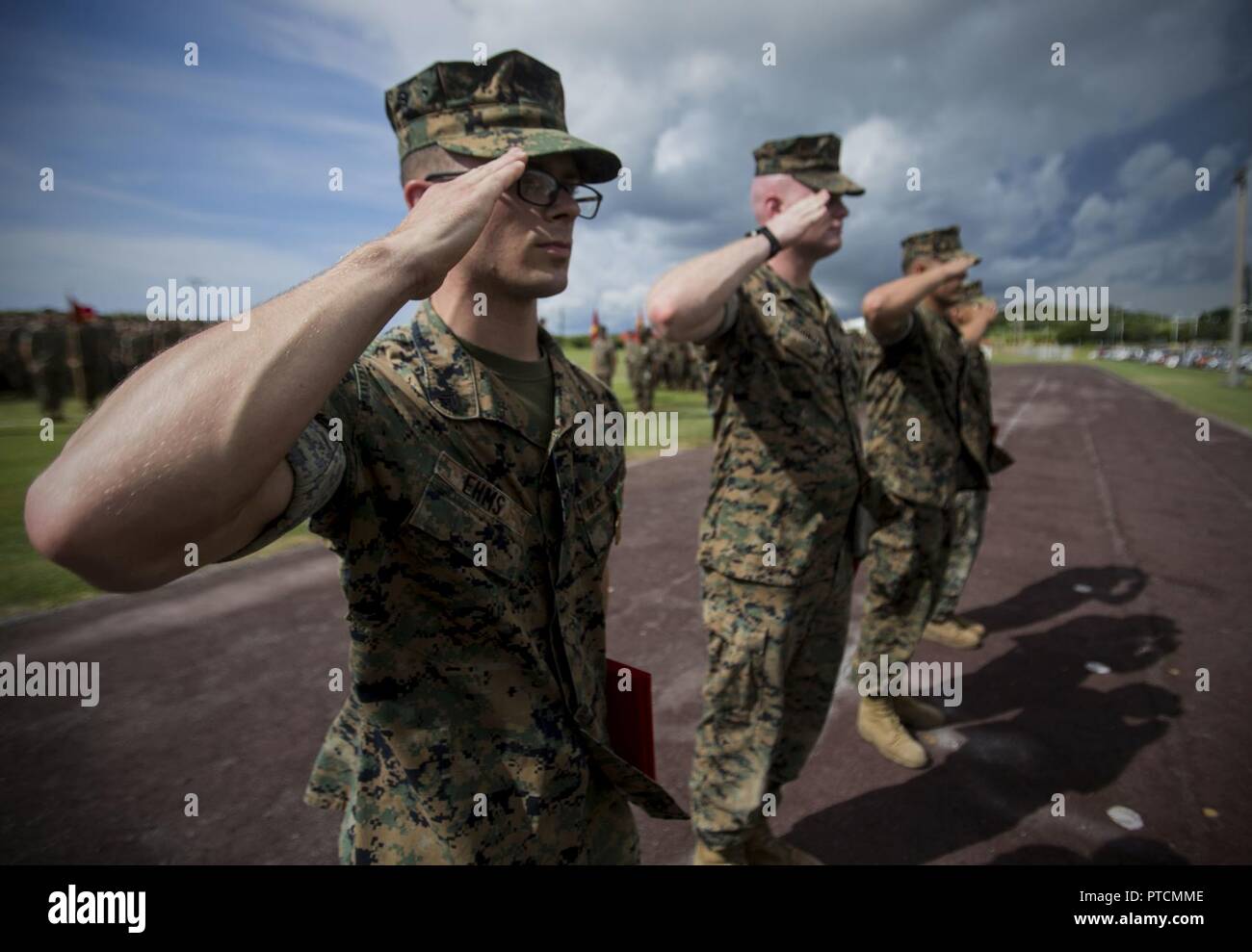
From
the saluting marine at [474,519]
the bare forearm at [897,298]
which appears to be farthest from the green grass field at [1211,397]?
the saluting marine at [474,519]

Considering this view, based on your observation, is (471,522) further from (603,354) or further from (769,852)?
(603,354)

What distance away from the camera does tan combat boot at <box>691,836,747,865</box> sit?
2.52 metres

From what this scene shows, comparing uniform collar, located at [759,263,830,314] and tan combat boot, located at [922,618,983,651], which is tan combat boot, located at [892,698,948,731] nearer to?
tan combat boot, located at [922,618,983,651]

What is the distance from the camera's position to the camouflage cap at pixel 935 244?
13.5ft

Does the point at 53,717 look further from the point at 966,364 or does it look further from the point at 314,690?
the point at 966,364

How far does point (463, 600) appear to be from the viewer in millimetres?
1392

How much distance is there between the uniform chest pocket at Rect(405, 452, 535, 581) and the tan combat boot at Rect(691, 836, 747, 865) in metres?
1.76

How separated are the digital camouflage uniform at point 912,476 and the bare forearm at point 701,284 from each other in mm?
1750

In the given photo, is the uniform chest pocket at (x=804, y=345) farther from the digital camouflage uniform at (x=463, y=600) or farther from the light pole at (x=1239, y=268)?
the light pole at (x=1239, y=268)

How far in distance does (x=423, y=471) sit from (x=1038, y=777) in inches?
138

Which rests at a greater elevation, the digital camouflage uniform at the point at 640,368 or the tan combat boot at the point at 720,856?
the digital camouflage uniform at the point at 640,368

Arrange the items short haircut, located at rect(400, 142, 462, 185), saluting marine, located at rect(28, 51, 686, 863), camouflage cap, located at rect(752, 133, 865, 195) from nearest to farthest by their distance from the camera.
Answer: saluting marine, located at rect(28, 51, 686, 863) → short haircut, located at rect(400, 142, 462, 185) → camouflage cap, located at rect(752, 133, 865, 195)

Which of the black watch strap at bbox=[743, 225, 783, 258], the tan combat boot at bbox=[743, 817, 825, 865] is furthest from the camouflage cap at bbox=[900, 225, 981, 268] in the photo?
the tan combat boot at bbox=[743, 817, 825, 865]
